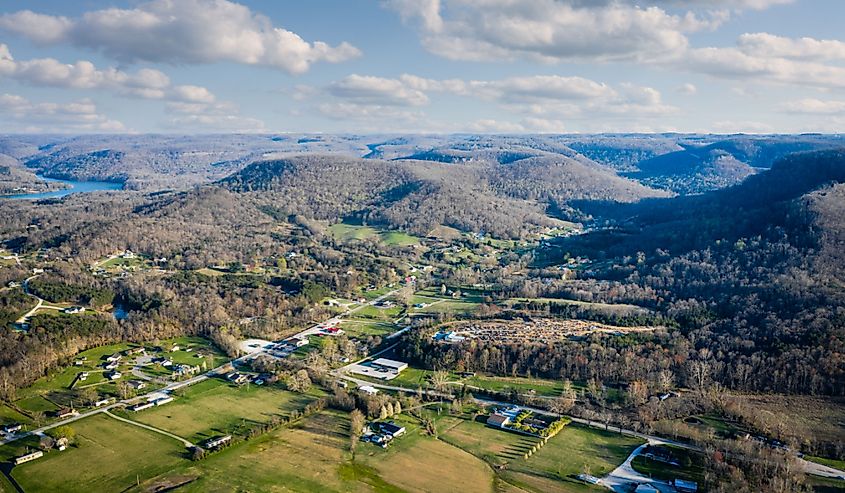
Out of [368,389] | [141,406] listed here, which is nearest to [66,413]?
[141,406]

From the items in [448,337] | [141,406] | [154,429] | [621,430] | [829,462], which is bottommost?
[154,429]

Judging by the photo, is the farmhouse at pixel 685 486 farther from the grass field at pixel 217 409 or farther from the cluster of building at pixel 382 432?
the grass field at pixel 217 409

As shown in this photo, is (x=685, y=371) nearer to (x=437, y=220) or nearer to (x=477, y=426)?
(x=477, y=426)

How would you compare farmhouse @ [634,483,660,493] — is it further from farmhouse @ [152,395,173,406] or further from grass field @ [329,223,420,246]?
grass field @ [329,223,420,246]

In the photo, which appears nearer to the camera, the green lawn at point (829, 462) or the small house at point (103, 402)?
the green lawn at point (829, 462)

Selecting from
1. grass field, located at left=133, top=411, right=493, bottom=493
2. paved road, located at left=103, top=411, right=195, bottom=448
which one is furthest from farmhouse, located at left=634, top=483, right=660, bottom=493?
paved road, located at left=103, top=411, right=195, bottom=448

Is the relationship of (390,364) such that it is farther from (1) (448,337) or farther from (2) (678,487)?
(2) (678,487)

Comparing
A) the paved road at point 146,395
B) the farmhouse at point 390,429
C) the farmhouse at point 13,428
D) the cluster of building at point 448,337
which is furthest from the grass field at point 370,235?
the farmhouse at point 13,428

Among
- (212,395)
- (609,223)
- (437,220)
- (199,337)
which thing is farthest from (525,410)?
(609,223)
